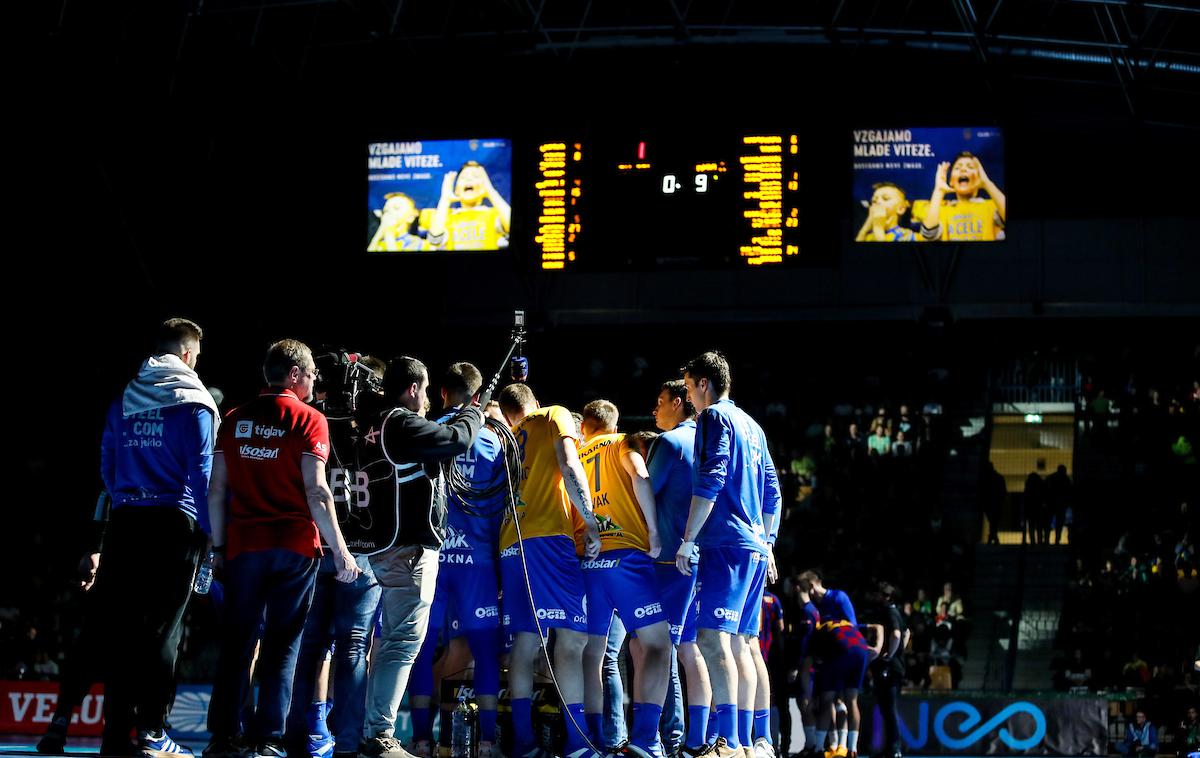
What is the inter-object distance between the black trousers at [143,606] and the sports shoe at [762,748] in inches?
129

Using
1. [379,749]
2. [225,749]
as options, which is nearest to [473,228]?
[379,749]

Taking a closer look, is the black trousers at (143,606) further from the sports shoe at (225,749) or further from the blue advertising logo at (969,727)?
the blue advertising logo at (969,727)

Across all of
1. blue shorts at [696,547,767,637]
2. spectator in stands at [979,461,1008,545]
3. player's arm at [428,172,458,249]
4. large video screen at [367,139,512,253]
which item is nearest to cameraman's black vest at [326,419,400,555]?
blue shorts at [696,547,767,637]

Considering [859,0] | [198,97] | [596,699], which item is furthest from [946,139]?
[596,699]

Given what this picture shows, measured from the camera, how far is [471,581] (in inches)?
322

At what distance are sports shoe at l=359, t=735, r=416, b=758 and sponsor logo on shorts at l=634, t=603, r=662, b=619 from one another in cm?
157

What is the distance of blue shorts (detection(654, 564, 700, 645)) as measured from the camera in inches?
312

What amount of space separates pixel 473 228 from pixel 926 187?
6.12 m

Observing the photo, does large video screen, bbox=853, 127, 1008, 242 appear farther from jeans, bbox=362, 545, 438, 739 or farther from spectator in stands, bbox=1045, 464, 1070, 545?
jeans, bbox=362, 545, 438, 739

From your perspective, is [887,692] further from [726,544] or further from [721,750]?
[721,750]

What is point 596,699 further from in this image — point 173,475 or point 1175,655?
point 1175,655

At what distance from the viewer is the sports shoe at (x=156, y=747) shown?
654cm

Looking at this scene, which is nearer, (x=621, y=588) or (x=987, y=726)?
(x=621, y=588)

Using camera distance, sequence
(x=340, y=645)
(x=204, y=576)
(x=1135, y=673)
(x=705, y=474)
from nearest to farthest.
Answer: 1. (x=340, y=645)
2. (x=204, y=576)
3. (x=705, y=474)
4. (x=1135, y=673)
